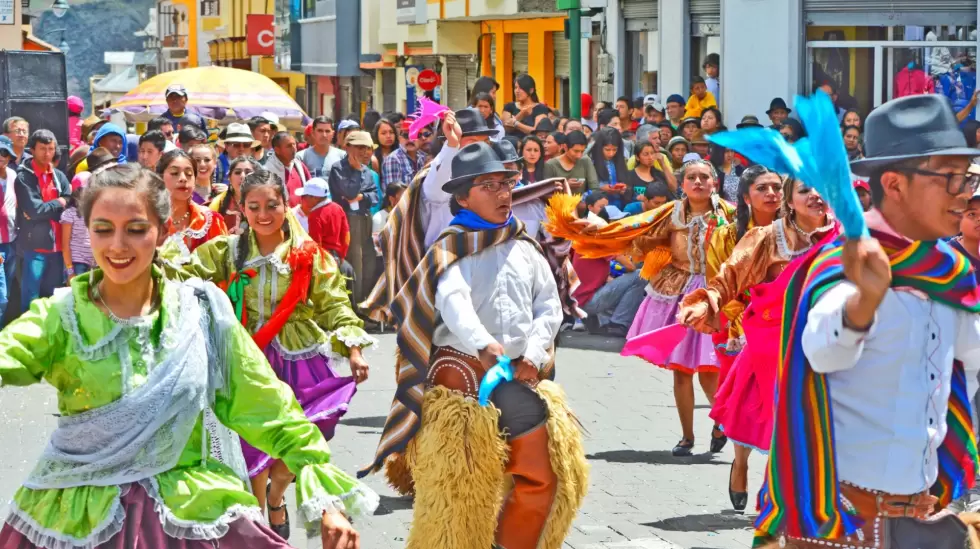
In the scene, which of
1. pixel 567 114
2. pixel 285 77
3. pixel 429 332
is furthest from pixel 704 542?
pixel 285 77

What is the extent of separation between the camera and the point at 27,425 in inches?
438

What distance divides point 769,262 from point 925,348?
130 inches

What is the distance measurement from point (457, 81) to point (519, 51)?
4.18 metres

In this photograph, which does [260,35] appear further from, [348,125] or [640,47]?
[348,125]

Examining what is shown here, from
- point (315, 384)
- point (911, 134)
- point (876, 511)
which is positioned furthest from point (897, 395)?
point (315, 384)

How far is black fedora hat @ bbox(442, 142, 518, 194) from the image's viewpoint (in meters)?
6.95

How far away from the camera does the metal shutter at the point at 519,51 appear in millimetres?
33562

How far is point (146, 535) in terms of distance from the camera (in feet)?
14.5

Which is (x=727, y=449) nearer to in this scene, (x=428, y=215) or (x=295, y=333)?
(x=428, y=215)

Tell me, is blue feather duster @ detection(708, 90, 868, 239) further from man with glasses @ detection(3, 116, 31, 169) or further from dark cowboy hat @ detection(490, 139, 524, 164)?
man with glasses @ detection(3, 116, 31, 169)

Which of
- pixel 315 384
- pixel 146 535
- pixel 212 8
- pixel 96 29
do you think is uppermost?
pixel 96 29

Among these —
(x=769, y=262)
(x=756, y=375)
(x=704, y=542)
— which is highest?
(x=769, y=262)

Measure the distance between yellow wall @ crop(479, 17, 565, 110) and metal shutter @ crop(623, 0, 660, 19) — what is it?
4372 mm

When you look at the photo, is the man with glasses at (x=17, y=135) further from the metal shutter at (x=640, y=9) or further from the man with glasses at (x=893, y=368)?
the man with glasses at (x=893, y=368)
